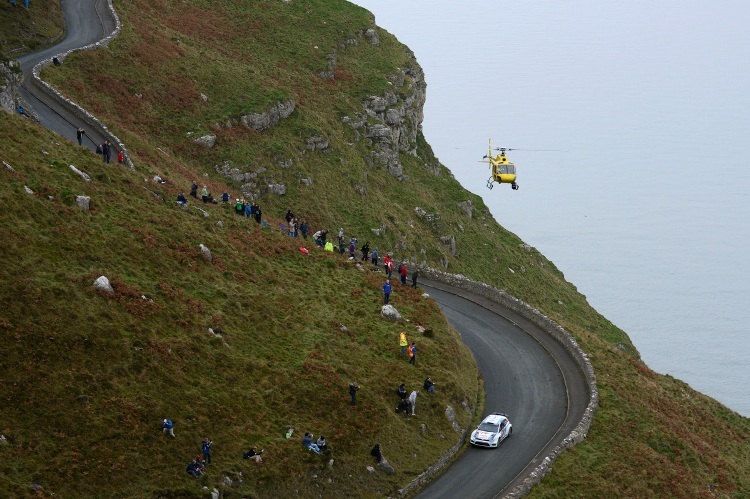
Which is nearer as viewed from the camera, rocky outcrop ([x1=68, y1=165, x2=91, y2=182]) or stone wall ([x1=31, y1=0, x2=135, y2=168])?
rocky outcrop ([x1=68, y1=165, x2=91, y2=182])

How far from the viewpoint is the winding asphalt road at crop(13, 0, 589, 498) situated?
39344 mm

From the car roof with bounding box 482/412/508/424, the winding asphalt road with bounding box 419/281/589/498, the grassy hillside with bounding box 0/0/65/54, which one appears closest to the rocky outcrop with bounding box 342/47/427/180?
the grassy hillside with bounding box 0/0/65/54

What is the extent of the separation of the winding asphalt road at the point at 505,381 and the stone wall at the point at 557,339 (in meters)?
0.48

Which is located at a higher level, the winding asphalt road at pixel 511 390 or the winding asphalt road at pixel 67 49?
the winding asphalt road at pixel 67 49

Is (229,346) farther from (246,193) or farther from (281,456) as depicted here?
(246,193)

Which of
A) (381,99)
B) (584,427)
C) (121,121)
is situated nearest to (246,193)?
(121,121)

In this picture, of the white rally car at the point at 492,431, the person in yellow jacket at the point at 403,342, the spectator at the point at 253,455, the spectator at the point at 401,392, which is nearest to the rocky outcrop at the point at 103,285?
the spectator at the point at 253,455

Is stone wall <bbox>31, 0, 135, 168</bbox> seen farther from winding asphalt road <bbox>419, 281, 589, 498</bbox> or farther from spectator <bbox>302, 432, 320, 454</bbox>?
spectator <bbox>302, 432, 320, 454</bbox>

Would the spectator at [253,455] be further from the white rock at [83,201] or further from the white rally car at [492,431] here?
the white rock at [83,201]

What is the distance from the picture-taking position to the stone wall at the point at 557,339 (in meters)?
39.0

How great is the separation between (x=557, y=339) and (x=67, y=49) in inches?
1837

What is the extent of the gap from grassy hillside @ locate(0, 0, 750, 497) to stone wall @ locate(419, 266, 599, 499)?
1.95 feet

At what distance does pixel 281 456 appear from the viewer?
1362 inches

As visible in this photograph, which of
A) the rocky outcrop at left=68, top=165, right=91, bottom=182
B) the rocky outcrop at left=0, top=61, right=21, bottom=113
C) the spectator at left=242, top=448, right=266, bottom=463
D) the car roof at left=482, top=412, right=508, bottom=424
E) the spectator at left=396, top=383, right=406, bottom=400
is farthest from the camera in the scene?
the rocky outcrop at left=0, top=61, right=21, bottom=113
